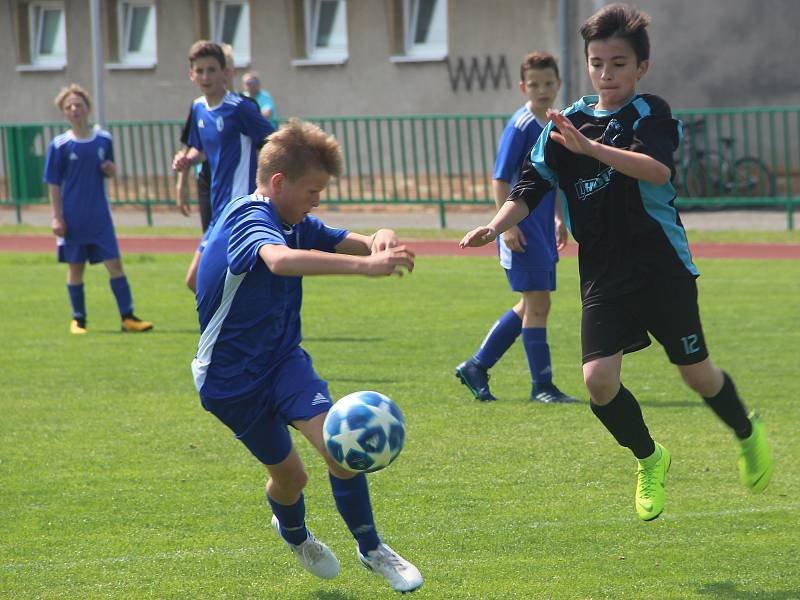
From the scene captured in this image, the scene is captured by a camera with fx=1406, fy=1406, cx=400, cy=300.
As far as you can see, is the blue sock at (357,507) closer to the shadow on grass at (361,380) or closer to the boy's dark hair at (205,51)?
the shadow on grass at (361,380)

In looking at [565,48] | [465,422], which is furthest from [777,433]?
[565,48]

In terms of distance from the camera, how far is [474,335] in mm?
11305

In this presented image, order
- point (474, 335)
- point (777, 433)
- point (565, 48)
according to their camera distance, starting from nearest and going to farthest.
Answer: point (777, 433) → point (474, 335) → point (565, 48)

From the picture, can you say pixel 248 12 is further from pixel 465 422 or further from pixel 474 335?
pixel 465 422

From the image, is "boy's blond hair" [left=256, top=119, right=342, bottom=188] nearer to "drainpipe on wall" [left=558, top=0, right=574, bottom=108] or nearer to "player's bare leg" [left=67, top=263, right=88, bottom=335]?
"player's bare leg" [left=67, top=263, right=88, bottom=335]

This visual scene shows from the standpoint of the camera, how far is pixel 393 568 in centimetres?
489

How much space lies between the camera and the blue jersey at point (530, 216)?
8.24 meters

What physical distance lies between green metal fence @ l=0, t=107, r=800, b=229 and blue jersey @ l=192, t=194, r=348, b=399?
13.8 metres

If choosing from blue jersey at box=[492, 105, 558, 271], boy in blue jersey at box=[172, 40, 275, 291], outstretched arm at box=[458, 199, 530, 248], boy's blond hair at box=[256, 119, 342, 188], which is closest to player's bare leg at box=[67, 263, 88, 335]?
boy in blue jersey at box=[172, 40, 275, 291]

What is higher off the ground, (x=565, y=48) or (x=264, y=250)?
(x=565, y=48)

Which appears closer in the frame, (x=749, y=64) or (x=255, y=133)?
(x=255, y=133)

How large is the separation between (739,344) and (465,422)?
3.40 m

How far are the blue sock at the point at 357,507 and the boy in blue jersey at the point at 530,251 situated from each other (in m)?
3.43

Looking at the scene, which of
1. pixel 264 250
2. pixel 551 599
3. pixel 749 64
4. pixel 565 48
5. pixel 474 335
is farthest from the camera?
pixel 749 64
